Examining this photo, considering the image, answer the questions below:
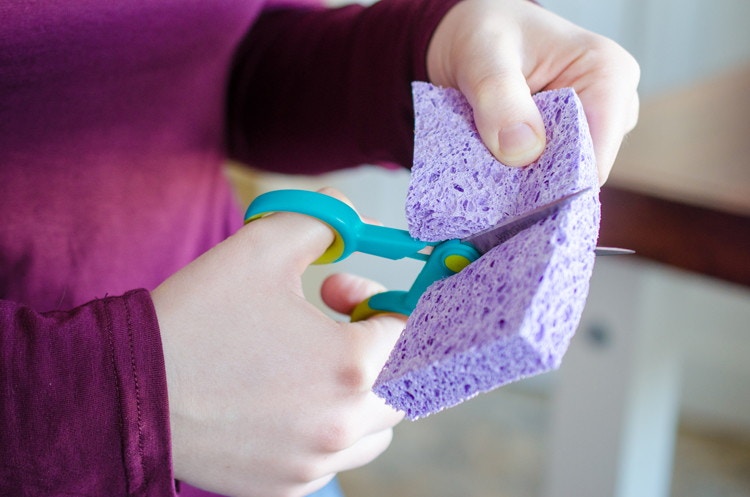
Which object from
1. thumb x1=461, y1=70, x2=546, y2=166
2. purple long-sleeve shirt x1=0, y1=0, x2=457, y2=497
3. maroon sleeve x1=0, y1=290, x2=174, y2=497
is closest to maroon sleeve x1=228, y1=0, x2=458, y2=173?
purple long-sleeve shirt x1=0, y1=0, x2=457, y2=497

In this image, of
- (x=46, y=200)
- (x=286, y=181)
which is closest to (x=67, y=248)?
(x=46, y=200)

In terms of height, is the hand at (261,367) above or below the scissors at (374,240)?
below

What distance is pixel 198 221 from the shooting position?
58cm

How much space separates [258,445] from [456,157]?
0.58 feet

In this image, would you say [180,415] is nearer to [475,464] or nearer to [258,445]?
[258,445]

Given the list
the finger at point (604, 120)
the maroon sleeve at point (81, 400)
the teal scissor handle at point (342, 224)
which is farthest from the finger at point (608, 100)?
the maroon sleeve at point (81, 400)

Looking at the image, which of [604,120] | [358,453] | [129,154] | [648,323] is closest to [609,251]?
[604,120]

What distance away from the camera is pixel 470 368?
30 centimetres

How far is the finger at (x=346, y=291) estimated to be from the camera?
0.48 meters

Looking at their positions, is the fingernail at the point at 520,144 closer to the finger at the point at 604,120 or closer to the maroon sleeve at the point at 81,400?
the finger at the point at 604,120

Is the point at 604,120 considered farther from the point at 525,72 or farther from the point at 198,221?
the point at 198,221

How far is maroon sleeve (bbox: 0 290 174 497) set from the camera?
323mm

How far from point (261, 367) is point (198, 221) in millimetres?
241

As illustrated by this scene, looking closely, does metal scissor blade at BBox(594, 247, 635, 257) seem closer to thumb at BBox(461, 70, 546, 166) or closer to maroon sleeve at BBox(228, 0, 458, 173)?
thumb at BBox(461, 70, 546, 166)
